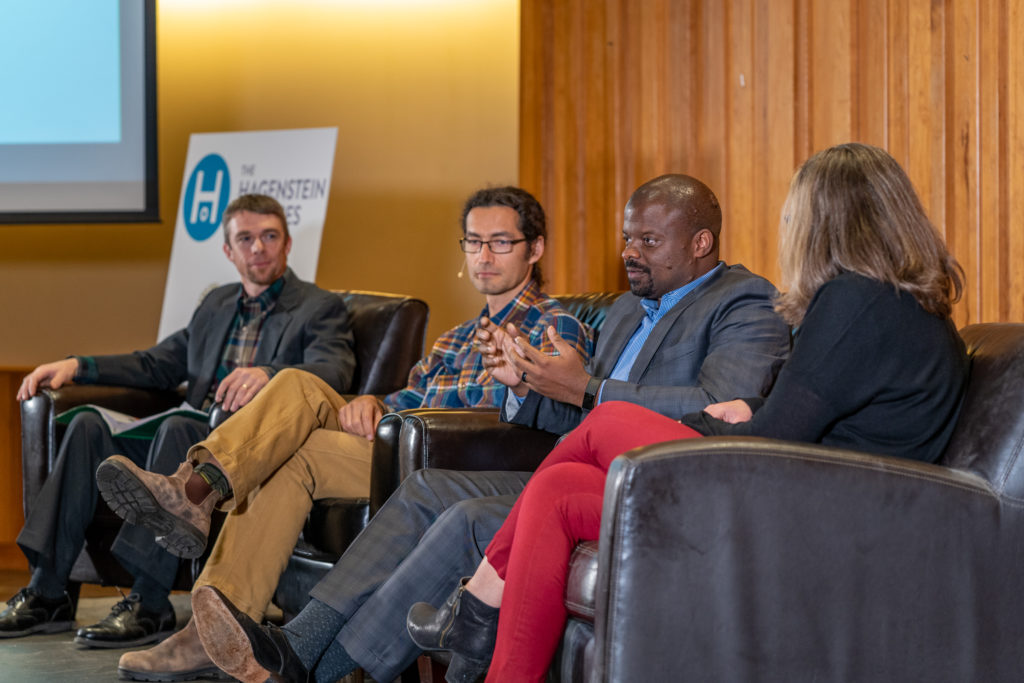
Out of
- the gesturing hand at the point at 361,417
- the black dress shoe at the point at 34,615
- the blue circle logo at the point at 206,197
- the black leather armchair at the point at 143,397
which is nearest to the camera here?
the gesturing hand at the point at 361,417

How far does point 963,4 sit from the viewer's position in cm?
293

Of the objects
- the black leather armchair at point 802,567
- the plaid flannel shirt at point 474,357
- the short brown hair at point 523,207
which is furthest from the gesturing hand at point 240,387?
the black leather armchair at point 802,567

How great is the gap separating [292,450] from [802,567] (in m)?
1.52

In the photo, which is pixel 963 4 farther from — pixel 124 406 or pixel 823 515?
pixel 124 406

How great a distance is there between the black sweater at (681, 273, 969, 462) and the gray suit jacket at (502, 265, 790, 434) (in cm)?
48

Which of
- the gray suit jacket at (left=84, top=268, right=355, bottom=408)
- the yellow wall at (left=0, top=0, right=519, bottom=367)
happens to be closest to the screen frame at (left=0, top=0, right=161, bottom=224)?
the yellow wall at (left=0, top=0, right=519, bottom=367)

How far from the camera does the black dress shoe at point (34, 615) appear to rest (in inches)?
129

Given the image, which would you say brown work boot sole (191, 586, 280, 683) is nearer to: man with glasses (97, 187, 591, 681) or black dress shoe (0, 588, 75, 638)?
man with glasses (97, 187, 591, 681)

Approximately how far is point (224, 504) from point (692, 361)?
1.15 m

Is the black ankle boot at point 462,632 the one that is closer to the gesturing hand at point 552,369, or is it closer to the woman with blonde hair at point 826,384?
the woman with blonde hair at point 826,384

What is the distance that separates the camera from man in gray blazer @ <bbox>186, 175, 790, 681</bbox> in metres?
2.21

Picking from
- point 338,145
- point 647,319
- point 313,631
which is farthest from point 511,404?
point 338,145

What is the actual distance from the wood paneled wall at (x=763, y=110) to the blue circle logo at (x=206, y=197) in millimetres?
1274

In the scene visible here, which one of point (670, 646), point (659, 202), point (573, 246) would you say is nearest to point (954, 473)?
point (670, 646)
